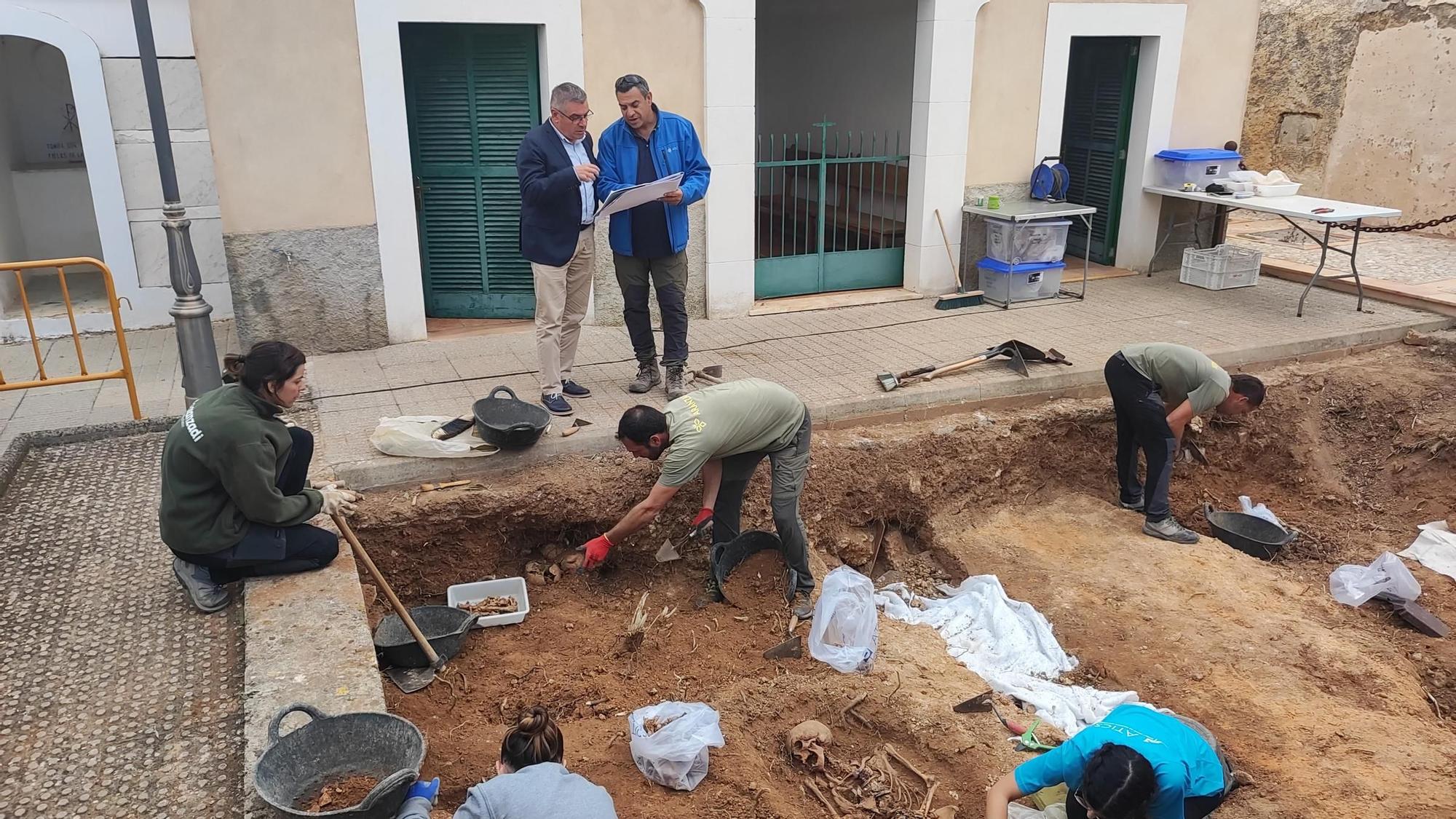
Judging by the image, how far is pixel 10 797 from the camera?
3.56 metres

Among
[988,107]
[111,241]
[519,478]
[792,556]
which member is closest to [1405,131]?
[988,107]

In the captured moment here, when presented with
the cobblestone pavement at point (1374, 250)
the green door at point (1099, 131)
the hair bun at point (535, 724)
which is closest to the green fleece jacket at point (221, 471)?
the hair bun at point (535, 724)

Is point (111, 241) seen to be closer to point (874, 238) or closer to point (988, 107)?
point (874, 238)

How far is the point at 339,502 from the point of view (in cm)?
521

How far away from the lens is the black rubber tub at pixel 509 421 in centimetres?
605

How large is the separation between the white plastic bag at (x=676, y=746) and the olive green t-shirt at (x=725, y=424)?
1236 millimetres

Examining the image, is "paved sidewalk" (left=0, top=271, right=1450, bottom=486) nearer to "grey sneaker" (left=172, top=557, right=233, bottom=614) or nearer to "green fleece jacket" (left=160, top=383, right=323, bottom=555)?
"grey sneaker" (left=172, top=557, right=233, bottom=614)

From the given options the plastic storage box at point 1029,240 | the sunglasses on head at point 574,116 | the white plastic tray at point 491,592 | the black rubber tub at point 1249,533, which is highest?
the sunglasses on head at point 574,116

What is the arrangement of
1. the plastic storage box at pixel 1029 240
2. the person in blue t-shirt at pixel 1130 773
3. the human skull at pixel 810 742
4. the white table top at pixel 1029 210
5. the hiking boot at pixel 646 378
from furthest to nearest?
the plastic storage box at pixel 1029 240
the white table top at pixel 1029 210
the hiking boot at pixel 646 378
the human skull at pixel 810 742
the person in blue t-shirt at pixel 1130 773

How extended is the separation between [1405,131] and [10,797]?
16286mm

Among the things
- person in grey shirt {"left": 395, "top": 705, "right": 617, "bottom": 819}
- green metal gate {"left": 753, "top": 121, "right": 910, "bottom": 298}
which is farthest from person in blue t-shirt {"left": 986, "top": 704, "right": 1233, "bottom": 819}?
green metal gate {"left": 753, "top": 121, "right": 910, "bottom": 298}

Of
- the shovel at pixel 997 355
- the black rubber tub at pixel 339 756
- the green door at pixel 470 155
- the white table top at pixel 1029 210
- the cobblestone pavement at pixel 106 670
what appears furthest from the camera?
the white table top at pixel 1029 210

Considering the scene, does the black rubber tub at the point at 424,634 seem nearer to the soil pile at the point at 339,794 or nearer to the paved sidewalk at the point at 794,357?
the paved sidewalk at the point at 794,357

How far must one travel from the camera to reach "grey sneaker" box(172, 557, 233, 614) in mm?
4652
